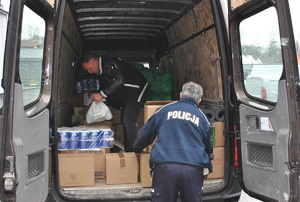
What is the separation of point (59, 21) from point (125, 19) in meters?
2.09

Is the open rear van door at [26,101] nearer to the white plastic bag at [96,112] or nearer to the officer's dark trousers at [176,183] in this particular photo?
the officer's dark trousers at [176,183]

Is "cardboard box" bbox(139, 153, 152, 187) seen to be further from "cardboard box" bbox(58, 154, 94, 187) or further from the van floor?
"cardboard box" bbox(58, 154, 94, 187)

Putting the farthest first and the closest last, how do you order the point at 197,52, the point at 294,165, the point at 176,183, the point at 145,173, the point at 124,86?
the point at 124,86 → the point at 197,52 → the point at 145,173 → the point at 176,183 → the point at 294,165

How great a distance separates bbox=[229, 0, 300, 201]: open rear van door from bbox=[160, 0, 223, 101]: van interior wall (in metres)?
0.58

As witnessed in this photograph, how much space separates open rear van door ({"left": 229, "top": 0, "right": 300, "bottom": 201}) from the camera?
2324mm

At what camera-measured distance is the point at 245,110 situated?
9.59ft

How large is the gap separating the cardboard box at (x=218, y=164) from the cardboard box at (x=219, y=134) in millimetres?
50

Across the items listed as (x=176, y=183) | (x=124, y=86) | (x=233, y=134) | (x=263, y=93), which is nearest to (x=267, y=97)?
(x=263, y=93)

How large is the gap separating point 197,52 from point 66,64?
5.75 ft

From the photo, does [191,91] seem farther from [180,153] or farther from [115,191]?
[115,191]

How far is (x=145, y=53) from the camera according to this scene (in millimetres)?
6449

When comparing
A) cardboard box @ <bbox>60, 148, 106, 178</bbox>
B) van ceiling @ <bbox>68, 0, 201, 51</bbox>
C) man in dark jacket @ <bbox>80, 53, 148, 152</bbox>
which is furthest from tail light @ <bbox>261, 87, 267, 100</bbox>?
man in dark jacket @ <bbox>80, 53, 148, 152</bbox>

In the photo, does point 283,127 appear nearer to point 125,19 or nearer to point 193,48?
point 193,48

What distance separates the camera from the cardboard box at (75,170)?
10.8ft
